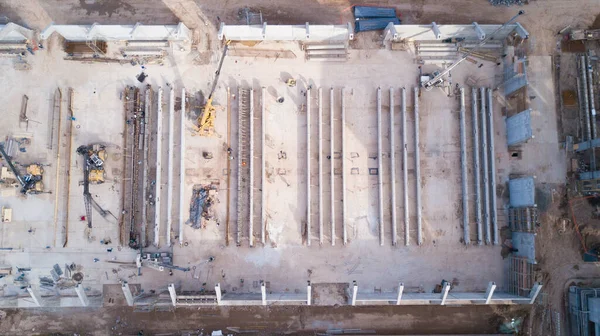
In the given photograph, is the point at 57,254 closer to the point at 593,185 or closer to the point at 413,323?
the point at 413,323

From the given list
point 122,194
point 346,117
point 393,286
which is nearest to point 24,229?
point 122,194

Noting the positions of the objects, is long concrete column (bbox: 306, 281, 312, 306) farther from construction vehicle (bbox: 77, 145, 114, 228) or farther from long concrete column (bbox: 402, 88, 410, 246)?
construction vehicle (bbox: 77, 145, 114, 228)

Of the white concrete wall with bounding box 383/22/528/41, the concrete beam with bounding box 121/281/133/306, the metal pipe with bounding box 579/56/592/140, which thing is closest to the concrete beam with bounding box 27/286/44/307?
the concrete beam with bounding box 121/281/133/306

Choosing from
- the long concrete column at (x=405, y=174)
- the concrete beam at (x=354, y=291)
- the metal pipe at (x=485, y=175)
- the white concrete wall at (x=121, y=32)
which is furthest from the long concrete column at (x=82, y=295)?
the metal pipe at (x=485, y=175)

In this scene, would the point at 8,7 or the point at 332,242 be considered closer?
the point at 332,242

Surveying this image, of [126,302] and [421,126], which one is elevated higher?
[421,126]

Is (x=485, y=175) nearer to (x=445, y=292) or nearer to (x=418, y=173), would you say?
(x=418, y=173)

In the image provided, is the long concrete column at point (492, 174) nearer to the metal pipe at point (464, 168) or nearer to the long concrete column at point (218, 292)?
the metal pipe at point (464, 168)
